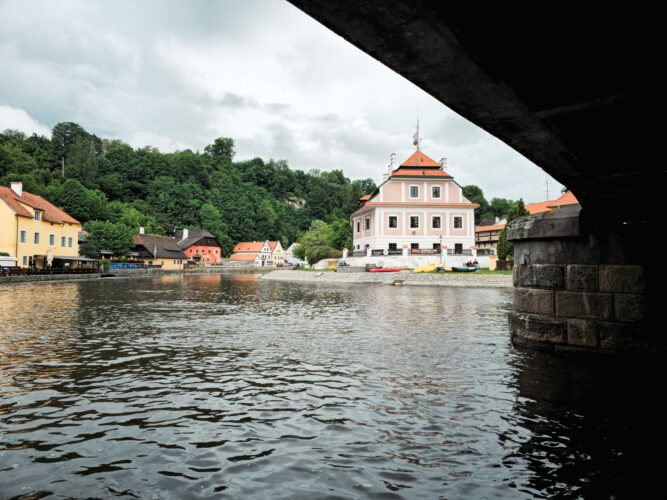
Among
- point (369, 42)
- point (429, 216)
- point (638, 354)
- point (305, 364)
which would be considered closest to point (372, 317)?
point (305, 364)

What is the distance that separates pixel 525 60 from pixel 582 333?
7183 millimetres

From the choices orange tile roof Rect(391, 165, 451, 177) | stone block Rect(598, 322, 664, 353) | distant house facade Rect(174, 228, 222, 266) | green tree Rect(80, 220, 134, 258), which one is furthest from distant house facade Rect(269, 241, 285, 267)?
stone block Rect(598, 322, 664, 353)

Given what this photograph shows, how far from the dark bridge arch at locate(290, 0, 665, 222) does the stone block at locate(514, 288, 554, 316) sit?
187 inches

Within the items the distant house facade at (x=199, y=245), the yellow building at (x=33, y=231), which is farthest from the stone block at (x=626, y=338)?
the distant house facade at (x=199, y=245)

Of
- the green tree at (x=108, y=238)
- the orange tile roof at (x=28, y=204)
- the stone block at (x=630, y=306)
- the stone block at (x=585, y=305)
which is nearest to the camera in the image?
the stone block at (x=630, y=306)

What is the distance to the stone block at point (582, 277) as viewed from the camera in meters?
8.49

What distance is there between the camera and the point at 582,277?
862 cm

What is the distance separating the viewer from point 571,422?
16.6 feet

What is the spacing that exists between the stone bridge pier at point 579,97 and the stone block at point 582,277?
3 cm

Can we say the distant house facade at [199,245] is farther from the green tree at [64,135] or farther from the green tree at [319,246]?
the green tree at [319,246]

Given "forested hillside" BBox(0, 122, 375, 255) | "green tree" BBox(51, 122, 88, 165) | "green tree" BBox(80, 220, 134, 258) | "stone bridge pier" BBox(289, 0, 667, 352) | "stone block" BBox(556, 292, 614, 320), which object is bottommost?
"stone block" BBox(556, 292, 614, 320)

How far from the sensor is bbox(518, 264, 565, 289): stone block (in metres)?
8.93

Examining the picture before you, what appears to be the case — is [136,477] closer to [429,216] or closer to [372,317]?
[372,317]

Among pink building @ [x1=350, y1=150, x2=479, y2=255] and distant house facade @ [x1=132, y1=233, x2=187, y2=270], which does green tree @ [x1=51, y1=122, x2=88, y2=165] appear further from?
pink building @ [x1=350, y1=150, x2=479, y2=255]
